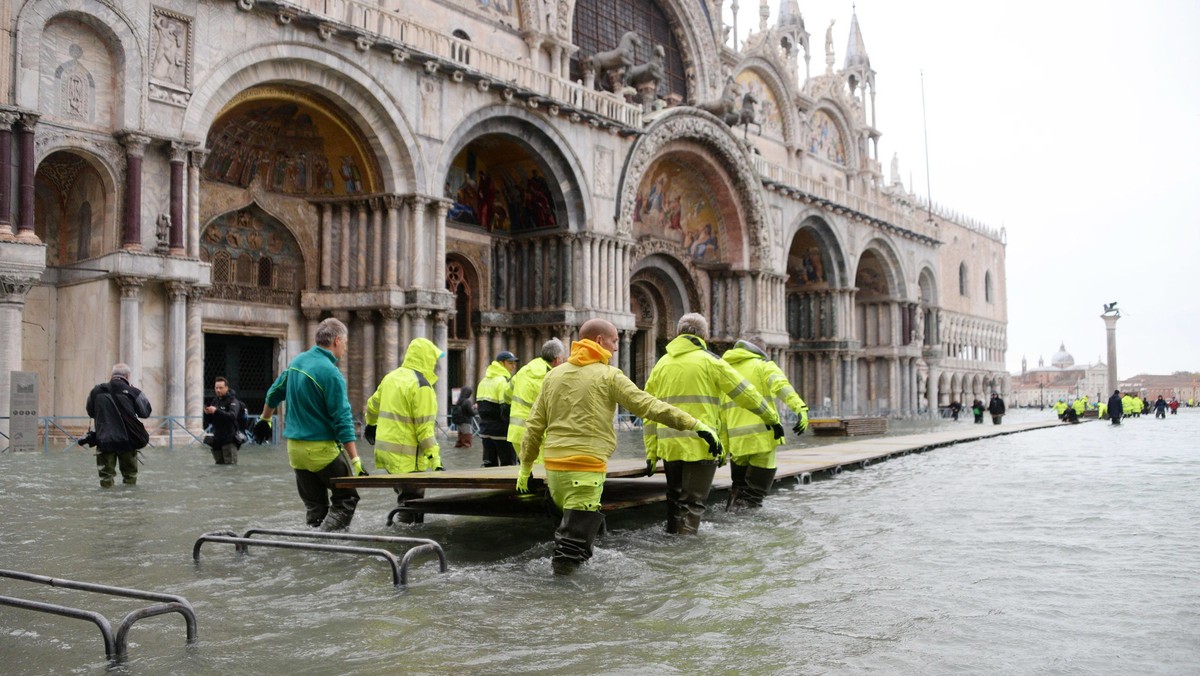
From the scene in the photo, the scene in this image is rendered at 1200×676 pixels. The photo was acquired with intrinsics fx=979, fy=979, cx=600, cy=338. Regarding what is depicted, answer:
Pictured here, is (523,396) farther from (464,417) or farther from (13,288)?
(464,417)

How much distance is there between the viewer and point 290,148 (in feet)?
69.3

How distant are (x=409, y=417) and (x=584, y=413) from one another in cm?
275

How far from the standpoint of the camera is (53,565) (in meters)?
6.20

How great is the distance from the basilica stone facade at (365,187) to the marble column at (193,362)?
43mm

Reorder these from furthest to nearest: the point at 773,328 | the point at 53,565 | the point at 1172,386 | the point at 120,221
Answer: the point at 1172,386 < the point at 773,328 < the point at 120,221 < the point at 53,565

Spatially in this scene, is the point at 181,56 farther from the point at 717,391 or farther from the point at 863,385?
the point at 863,385

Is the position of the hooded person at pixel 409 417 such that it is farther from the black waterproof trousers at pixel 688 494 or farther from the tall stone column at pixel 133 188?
the tall stone column at pixel 133 188

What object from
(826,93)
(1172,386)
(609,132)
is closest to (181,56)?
(609,132)

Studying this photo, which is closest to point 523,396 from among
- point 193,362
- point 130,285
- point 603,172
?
point 130,285

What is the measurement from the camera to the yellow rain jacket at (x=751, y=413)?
9070 mm

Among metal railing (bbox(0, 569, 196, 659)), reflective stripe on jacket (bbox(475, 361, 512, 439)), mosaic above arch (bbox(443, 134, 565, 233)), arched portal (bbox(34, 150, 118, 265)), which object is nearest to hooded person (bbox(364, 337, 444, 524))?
reflective stripe on jacket (bbox(475, 361, 512, 439))

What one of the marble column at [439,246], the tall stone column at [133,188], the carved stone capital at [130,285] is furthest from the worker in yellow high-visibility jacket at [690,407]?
the marble column at [439,246]

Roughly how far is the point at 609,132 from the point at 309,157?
8.38 m

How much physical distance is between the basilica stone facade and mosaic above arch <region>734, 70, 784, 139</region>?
6.69ft
